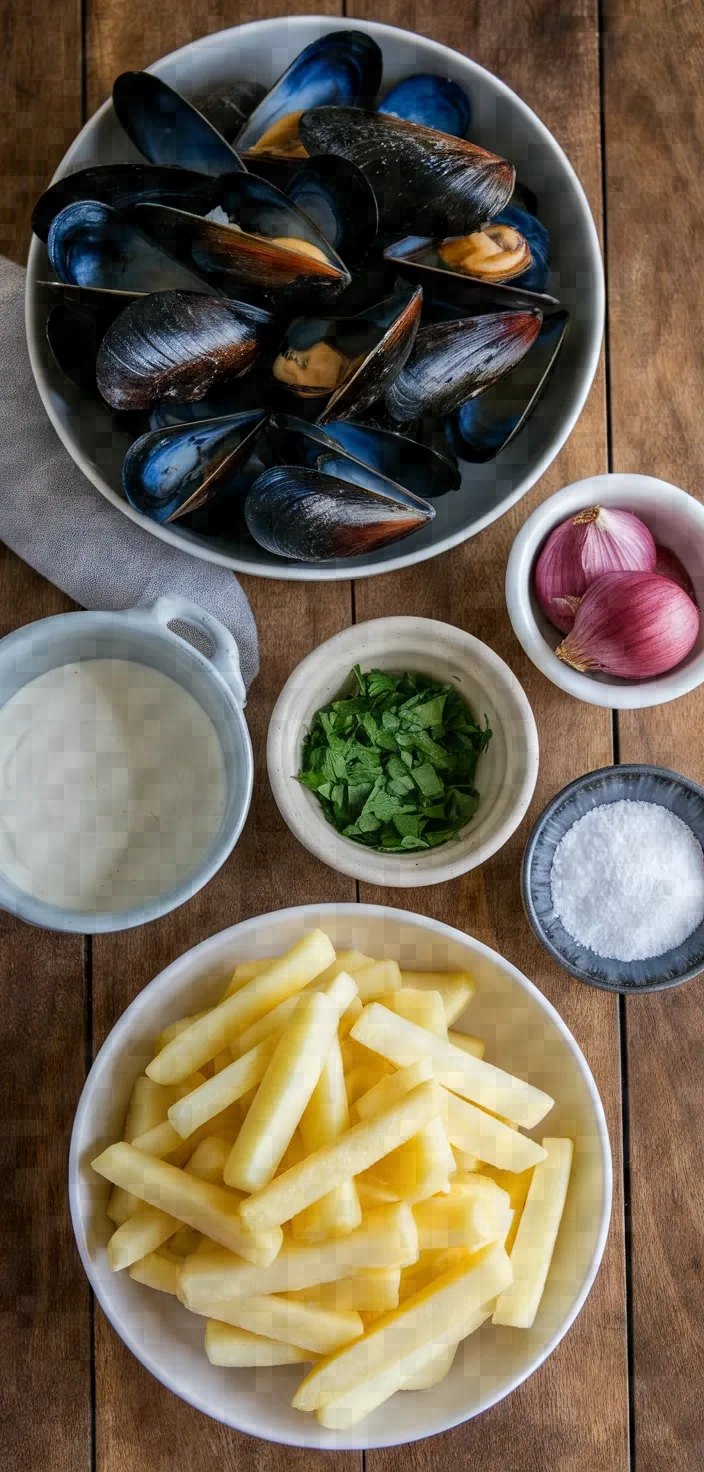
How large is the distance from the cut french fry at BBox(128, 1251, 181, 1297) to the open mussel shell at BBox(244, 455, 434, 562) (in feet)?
2.02

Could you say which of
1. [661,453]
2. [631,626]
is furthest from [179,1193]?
[661,453]

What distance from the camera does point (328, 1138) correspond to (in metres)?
0.84

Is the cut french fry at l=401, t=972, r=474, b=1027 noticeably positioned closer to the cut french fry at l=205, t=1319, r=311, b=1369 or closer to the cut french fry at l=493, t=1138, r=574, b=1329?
the cut french fry at l=493, t=1138, r=574, b=1329

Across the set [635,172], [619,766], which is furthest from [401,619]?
[635,172]

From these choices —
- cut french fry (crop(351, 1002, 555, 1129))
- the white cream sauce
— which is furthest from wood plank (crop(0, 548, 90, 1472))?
cut french fry (crop(351, 1002, 555, 1129))

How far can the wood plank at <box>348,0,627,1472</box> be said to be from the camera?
1078 millimetres

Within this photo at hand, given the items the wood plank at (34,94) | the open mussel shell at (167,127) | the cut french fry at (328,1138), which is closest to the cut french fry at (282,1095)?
the cut french fry at (328,1138)

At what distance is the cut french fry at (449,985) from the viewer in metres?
0.96

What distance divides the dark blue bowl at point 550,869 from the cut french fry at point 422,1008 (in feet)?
0.52

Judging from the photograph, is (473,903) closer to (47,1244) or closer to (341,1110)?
(341,1110)

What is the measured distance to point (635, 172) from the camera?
112 centimetres

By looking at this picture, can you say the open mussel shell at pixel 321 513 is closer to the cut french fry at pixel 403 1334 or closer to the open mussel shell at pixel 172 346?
the open mussel shell at pixel 172 346

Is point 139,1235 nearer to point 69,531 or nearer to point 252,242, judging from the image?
point 69,531

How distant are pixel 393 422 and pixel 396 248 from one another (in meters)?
0.15
